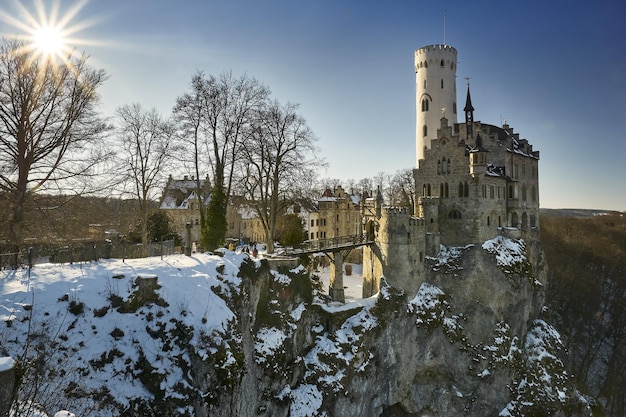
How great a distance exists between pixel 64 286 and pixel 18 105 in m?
8.34

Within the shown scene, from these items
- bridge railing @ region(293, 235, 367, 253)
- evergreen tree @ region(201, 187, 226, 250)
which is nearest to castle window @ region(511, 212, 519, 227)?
bridge railing @ region(293, 235, 367, 253)

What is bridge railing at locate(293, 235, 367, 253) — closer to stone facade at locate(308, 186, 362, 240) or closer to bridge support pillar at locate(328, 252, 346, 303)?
bridge support pillar at locate(328, 252, 346, 303)

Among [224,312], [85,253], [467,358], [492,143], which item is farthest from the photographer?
[492,143]

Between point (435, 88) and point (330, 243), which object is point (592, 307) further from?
point (330, 243)

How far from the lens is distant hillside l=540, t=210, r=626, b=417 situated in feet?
129

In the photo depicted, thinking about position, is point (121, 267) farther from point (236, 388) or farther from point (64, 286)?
point (236, 388)

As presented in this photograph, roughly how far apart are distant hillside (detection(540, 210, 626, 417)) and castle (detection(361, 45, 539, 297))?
1730 cm

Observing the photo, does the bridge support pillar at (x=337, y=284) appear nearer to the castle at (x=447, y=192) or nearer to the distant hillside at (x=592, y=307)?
the castle at (x=447, y=192)

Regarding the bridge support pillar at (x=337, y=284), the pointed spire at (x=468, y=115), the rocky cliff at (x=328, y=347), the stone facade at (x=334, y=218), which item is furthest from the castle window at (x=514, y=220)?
the stone facade at (x=334, y=218)

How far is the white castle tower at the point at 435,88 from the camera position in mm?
37281

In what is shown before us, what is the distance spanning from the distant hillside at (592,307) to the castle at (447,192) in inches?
681

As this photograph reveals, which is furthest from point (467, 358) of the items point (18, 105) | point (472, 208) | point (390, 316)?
point (18, 105)

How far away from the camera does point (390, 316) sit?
88.2 feet

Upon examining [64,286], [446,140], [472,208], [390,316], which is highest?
[446,140]
